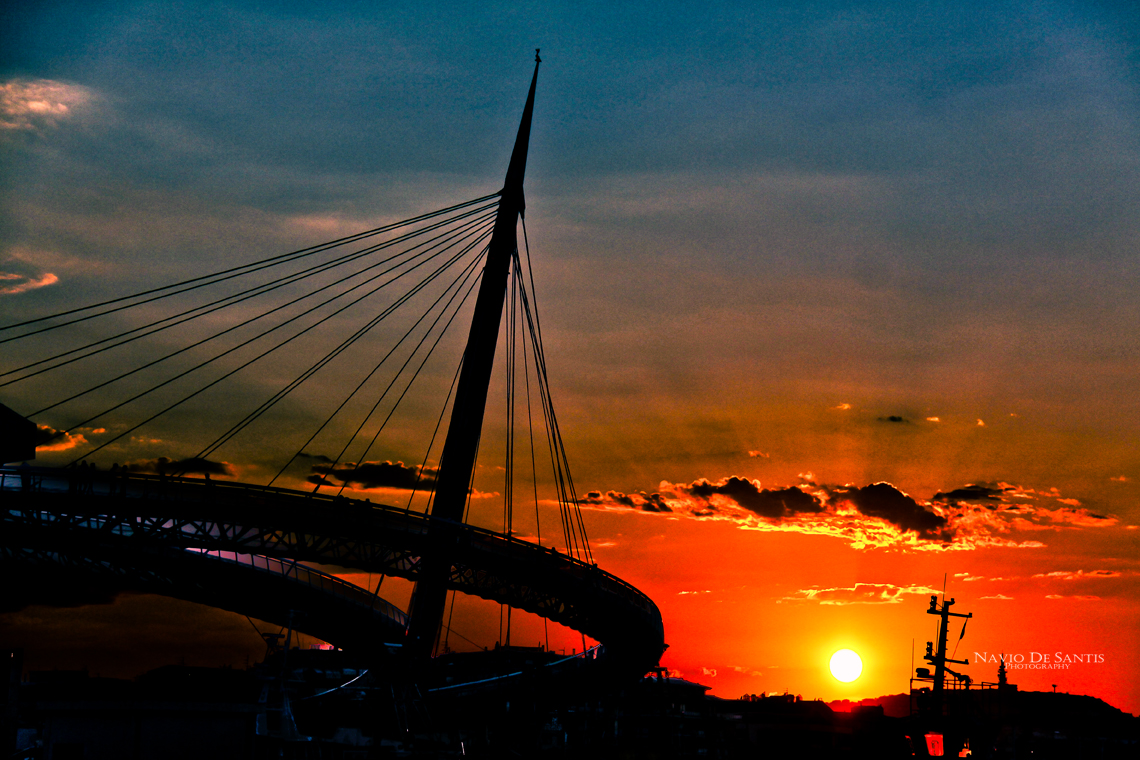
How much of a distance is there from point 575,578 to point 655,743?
4253 centimetres

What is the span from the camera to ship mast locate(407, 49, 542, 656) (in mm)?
55562

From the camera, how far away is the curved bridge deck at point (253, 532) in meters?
48.5

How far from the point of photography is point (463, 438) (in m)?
56.8

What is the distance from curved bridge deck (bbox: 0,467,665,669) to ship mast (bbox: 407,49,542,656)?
906mm

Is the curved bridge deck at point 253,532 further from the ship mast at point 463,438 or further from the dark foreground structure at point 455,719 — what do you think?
the dark foreground structure at point 455,719

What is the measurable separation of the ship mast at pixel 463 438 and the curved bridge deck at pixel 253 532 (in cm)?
91

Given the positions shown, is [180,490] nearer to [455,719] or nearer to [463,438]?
[463,438]

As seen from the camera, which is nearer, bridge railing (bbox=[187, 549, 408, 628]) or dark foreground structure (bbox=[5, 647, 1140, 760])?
dark foreground structure (bbox=[5, 647, 1140, 760])

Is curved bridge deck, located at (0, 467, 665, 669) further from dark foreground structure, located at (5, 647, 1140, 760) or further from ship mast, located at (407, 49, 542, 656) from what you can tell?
dark foreground structure, located at (5, 647, 1140, 760)

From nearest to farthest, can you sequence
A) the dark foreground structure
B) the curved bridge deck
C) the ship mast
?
the dark foreground structure → the curved bridge deck → the ship mast

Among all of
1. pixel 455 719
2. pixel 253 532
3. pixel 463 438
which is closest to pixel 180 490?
pixel 253 532

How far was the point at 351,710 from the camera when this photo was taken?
200 ft

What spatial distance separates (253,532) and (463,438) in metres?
12.1

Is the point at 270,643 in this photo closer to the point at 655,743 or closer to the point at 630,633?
the point at 630,633
